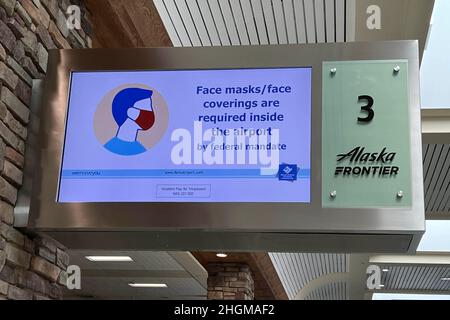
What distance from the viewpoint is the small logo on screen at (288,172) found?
2.57m

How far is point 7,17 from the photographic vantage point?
268 cm

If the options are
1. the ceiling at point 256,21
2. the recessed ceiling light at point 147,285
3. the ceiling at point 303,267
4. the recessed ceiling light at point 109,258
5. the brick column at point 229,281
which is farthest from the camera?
the recessed ceiling light at point 147,285

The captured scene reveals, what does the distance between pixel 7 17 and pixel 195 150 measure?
3.27 feet

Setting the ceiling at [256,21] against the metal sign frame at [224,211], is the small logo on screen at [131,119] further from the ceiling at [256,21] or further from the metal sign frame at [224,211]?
the ceiling at [256,21]

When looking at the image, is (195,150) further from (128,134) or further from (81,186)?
(81,186)

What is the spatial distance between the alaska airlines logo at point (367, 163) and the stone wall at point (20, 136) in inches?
54.7

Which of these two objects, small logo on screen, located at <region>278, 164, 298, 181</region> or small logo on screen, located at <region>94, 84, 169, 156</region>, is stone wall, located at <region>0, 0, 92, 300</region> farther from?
small logo on screen, located at <region>278, 164, 298, 181</region>

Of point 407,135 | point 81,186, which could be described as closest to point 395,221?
point 407,135

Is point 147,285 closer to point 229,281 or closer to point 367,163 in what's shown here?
point 229,281

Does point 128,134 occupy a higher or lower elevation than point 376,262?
lower

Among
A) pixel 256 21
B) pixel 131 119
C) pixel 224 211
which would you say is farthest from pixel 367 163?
pixel 256 21

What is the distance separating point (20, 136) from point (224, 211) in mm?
989

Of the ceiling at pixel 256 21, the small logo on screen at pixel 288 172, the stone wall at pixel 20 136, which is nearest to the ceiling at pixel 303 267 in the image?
the ceiling at pixel 256 21
